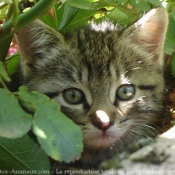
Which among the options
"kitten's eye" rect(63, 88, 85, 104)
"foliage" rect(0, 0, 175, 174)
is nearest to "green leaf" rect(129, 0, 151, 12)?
"foliage" rect(0, 0, 175, 174)

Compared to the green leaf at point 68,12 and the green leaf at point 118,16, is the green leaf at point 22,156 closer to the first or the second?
the green leaf at point 68,12

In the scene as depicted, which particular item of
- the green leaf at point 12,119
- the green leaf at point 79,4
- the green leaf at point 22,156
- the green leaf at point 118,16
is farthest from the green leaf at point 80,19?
the green leaf at point 12,119

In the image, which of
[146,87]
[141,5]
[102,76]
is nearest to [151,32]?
[141,5]

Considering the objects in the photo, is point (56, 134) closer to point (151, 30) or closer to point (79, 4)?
point (79, 4)

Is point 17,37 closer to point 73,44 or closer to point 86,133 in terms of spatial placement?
point 73,44

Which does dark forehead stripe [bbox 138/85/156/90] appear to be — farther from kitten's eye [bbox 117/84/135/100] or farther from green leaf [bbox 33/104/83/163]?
green leaf [bbox 33/104/83/163]
